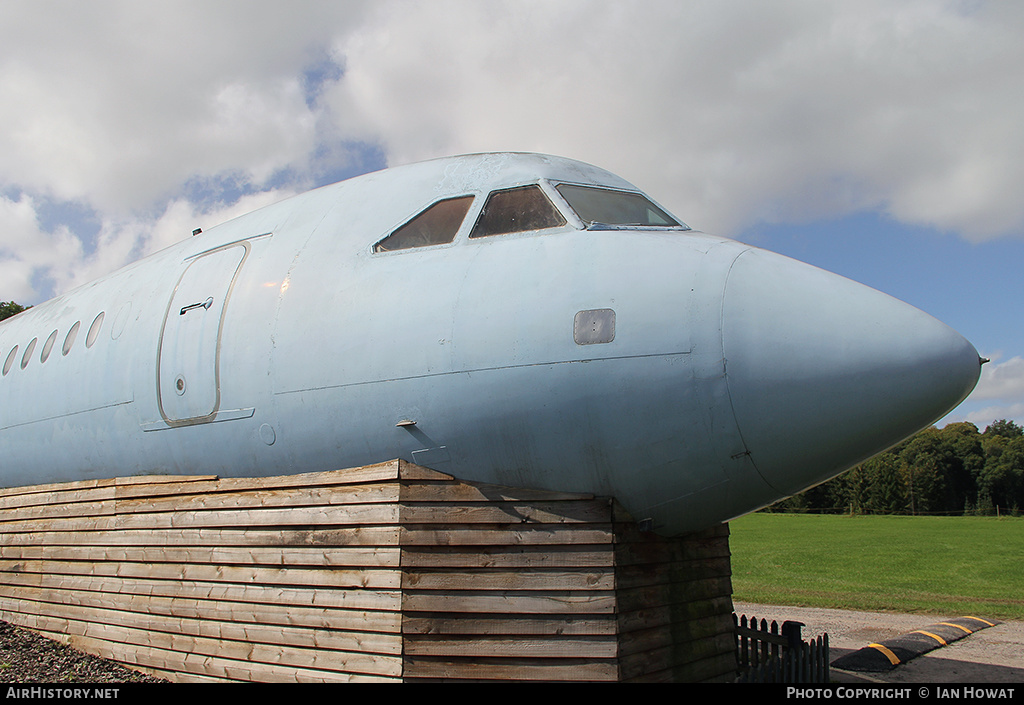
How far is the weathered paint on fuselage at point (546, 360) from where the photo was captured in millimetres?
4789

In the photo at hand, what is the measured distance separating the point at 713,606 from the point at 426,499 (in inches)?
117

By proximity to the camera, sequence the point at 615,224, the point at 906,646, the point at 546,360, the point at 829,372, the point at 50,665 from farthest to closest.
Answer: the point at 906,646 → the point at 50,665 → the point at 615,224 → the point at 546,360 → the point at 829,372

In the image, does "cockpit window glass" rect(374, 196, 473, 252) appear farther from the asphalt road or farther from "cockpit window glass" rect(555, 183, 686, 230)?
the asphalt road

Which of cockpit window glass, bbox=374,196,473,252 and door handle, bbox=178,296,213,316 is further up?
cockpit window glass, bbox=374,196,473,252

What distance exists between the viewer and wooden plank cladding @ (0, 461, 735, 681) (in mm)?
5219

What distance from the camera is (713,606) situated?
21.8ft

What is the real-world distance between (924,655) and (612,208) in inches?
345

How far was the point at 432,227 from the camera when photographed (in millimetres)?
6066

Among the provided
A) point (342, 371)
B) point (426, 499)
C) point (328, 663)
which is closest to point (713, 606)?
point (426, 499)

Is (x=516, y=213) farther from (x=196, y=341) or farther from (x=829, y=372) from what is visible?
(x=196, y=341)

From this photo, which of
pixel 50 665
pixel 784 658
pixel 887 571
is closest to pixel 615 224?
pixel 784 658

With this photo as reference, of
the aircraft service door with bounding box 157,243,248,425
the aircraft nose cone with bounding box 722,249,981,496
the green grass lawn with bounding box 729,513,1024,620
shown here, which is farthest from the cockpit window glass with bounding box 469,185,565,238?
the green grass lawn with bounding box 729,513,1024,620

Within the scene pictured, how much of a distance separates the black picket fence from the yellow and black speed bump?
1.81 metres

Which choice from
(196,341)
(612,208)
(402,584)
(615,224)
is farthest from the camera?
(196,341)
